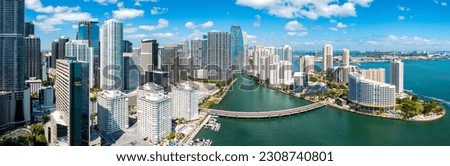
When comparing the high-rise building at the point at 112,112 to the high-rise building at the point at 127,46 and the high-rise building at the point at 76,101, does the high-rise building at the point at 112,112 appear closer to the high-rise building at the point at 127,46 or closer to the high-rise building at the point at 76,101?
the high-rise building at the point at 76,101

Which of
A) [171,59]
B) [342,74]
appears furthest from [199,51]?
[342,74]

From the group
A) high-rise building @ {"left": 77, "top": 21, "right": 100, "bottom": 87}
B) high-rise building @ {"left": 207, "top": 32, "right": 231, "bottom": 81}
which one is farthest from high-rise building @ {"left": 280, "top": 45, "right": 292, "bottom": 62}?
high-rise building @ {"left": 77, "top": 21, "right": 100, "bottom": 87}

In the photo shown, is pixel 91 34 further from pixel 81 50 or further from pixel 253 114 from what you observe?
pixel 253 114

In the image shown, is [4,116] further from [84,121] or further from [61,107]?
[84,121]

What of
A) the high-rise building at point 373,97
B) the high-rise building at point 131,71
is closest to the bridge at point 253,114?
the high-rise building at point 373,97

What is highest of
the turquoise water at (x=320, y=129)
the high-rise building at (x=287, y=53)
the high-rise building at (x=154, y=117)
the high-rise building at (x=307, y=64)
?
the high-rise building at (x=287, y=53)

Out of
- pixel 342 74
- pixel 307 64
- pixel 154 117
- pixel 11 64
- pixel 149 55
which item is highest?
pixel 149 55
